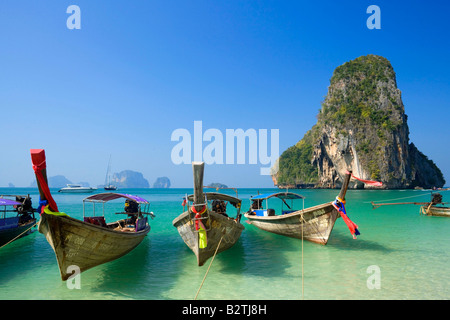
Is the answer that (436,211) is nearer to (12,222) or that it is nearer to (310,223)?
(310,223)

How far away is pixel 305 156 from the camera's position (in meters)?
105

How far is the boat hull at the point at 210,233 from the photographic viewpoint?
329 inches

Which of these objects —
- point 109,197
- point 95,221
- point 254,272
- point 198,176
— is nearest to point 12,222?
point 109,197

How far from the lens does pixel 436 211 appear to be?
21.7m

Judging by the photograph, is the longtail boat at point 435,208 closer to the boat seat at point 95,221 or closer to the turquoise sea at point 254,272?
the turquoise sea at point 254,272

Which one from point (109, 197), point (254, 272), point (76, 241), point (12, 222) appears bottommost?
point (254, 272)

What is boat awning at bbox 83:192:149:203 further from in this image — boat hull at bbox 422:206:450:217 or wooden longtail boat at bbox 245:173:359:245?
boat hull at bbox 422:206:450:217

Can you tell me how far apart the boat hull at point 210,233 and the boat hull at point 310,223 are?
307 cm

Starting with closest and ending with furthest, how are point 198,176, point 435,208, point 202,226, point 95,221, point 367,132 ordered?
point 198,176
point 202,226
point 95,221
point 435,208
point 367,132

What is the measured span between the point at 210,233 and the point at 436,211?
71.0ft

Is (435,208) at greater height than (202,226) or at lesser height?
lesser
